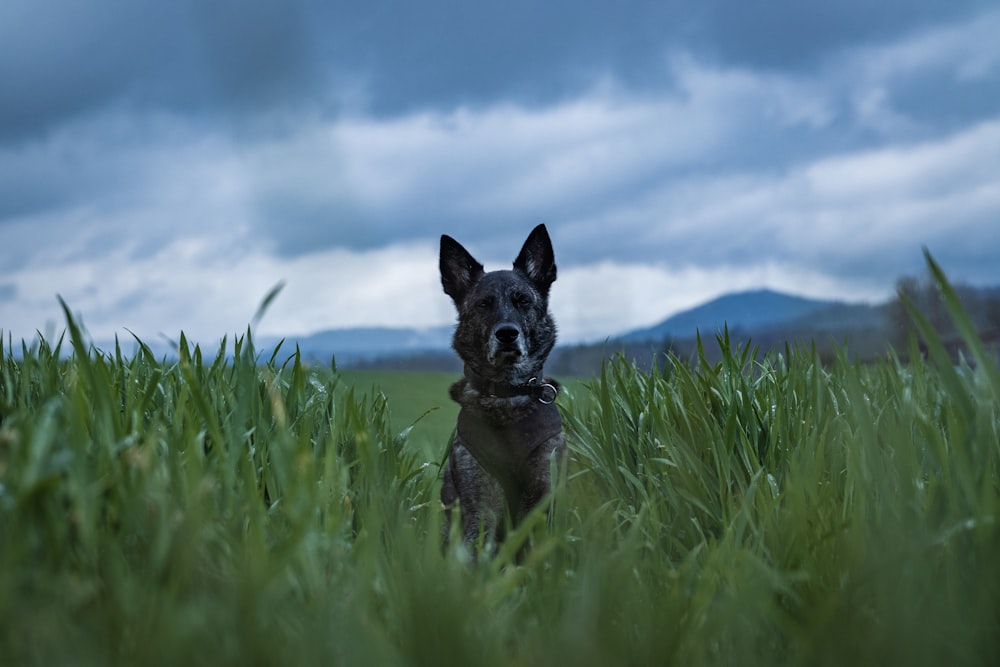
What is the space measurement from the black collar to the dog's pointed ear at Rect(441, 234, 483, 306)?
1.86 feet

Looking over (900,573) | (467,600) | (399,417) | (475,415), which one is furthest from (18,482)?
(399,417)

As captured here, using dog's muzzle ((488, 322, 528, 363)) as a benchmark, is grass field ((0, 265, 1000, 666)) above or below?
below

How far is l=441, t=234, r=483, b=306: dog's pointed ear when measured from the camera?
18.3ft

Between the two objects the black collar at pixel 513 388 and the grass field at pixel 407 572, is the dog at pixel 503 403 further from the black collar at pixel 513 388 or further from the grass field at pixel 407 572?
the grass field at pixel 407 572

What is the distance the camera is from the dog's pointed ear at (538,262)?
18.0 feet

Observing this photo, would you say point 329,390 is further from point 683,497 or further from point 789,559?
point 789,559

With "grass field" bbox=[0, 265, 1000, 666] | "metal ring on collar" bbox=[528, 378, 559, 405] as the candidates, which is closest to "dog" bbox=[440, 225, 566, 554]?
"metal ring on collar" bbox=[528, 378, 559, 405]

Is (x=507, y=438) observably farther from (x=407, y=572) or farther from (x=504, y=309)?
(x=407, y=572)

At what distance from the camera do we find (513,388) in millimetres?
5227

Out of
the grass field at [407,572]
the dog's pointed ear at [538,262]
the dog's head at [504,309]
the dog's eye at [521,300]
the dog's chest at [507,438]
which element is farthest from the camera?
the dog's pointed ear at [538,262]

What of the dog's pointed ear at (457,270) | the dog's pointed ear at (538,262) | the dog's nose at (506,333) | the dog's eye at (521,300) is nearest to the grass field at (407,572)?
the dog's nose at (506,333)

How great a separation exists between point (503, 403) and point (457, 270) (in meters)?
0.97

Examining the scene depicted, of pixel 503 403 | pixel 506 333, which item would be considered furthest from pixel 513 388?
pixel 506 333

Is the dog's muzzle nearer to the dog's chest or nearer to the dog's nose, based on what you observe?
the dog's nose
